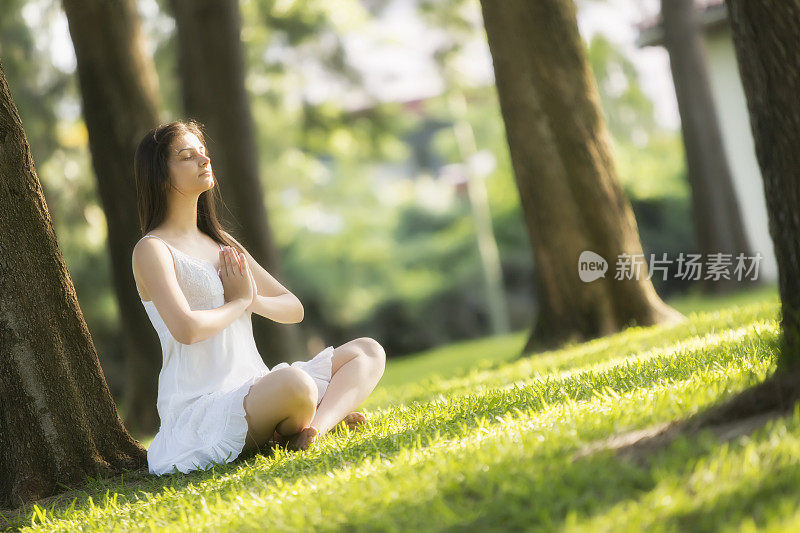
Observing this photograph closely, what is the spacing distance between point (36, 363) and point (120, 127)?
5.05 m

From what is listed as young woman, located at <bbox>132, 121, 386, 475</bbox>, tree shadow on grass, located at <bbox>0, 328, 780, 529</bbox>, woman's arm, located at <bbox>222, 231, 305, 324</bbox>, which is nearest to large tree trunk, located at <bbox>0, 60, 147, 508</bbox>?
tree shadow on grass, located at <bbox>0, 328, 780, 529</bbox>

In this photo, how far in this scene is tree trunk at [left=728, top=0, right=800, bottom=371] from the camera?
3.10 metres

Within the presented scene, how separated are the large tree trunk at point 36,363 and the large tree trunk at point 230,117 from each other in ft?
16.9

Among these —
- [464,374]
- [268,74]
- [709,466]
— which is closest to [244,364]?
[709,466]

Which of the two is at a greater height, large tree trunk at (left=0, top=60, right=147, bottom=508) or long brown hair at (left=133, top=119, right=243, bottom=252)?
long brown hair at (left=133, top=119, right=243, bottom=252)

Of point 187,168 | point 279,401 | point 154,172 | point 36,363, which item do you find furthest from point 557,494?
point 36,363

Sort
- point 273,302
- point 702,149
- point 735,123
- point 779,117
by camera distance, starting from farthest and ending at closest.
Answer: point 735,123
point 702,149
point 273,302
point 779,117

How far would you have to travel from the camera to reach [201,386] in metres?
4.20

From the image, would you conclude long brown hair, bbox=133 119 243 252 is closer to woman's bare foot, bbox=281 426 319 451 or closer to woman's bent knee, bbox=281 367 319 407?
woman's bent knee, bbox=281 367 319 407

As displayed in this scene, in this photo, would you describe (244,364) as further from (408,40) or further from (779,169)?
(408,40)

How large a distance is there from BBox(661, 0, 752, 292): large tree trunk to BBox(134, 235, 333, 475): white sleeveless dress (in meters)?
11.2

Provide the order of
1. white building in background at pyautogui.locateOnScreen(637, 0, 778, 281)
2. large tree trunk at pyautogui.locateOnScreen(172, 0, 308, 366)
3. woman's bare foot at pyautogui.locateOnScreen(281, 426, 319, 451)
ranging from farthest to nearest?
white building in background at pyautogui.locateOnScreen(637, 0, 778, 281) → large tree trunk at pyautogui.locateOnScreen(172, 0, 308, 366) → woman's bare foot at pyautogui.locateOnScreen(281, 426, 319, 451)

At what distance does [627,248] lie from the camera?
8375 mm

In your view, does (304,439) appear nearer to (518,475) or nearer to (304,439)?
(304,439)
